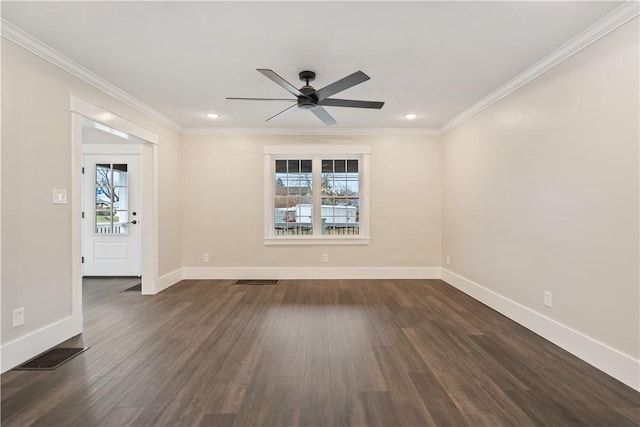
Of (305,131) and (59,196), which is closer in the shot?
(59,196)

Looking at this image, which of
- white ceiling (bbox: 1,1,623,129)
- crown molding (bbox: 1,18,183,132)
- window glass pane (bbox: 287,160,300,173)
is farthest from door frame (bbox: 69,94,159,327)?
window glass pane (bbox: 287,160,300,173)

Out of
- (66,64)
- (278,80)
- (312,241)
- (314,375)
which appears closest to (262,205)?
(312,241)

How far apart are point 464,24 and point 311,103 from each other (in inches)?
53.8

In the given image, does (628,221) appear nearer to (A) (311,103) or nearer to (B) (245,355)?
(A) (311,103)

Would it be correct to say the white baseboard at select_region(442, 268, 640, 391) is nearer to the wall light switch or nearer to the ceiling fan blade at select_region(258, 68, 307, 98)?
the ceiling fan blade at select_region(258, 68, 307, 98)

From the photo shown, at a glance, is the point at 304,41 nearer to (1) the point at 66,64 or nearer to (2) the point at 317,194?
(1) the point at 66,64

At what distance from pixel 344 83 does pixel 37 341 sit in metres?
3.24

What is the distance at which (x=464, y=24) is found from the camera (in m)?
2.17

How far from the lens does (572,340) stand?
2434 mm

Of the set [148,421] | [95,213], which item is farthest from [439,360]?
[95,213]

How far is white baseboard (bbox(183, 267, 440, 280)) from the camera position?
5000 millimetres

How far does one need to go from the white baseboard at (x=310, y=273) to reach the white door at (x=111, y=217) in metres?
1.13

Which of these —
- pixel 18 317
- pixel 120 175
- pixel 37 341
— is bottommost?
pixel 37 341

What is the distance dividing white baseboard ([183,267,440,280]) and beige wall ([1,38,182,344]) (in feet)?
7.53
